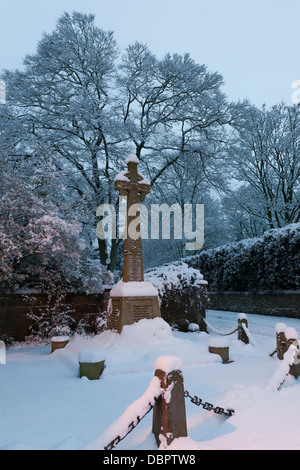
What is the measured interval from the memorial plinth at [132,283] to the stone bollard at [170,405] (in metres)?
4.38

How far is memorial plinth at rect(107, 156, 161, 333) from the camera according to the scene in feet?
24.4

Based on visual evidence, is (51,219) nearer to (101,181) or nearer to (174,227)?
(101,181)

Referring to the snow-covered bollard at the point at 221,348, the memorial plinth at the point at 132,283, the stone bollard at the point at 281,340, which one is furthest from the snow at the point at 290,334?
the memorial plinth at the point at 132,283

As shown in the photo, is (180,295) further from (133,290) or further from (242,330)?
(133,290)

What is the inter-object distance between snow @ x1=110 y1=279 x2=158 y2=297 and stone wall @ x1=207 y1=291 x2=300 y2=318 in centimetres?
894

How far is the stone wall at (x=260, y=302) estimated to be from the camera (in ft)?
45.2

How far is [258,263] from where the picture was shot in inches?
628

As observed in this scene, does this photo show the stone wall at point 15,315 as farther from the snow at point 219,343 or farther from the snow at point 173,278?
the snow at point 219,343

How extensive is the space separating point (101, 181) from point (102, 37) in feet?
21.3

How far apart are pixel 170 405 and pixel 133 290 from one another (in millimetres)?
4732

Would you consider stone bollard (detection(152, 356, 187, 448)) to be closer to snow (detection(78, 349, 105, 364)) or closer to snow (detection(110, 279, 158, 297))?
snow (detection(78, 349, 105, 364))

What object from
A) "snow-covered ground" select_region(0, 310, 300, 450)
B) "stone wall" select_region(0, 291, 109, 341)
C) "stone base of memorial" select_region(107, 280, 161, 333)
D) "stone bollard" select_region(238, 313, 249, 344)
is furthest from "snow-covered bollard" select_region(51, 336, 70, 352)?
"stone bollard" select_region(238, 313, 249, 344)
